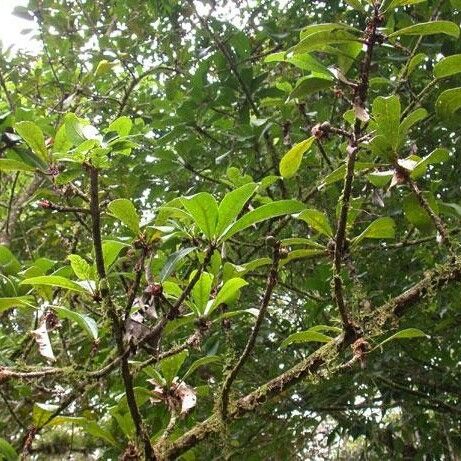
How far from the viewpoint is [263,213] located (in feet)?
3.13

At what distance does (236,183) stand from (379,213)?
638 millimetres

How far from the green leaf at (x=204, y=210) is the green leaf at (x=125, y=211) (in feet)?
0.33

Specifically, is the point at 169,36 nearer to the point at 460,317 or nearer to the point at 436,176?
the point at 436,176

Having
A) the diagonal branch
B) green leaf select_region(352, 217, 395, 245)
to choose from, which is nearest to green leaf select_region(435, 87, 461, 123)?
green leaf select_region(352, 217, 395, 245)

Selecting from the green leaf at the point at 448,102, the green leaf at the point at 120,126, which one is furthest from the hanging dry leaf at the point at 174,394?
the green leaf at the point at 448,102

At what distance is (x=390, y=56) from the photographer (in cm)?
178

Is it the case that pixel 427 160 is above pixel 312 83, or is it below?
below

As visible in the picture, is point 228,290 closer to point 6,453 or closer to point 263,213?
point 263,213

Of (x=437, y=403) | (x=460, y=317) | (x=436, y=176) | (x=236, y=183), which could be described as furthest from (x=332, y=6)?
(x=437, y=403)

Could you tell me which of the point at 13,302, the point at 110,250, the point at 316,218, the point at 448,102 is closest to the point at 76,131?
the point at 110,250

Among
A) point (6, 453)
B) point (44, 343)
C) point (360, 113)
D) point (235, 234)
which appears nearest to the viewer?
point (360, 113)

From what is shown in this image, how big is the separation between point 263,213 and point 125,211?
0.73 feet

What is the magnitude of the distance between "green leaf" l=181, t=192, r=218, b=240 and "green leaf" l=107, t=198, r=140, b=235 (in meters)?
0.10

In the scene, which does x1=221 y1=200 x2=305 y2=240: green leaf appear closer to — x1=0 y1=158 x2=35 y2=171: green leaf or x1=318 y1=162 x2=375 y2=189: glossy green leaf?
x1=318 y1=162 x2=375 y2=189: glossy green leaf
